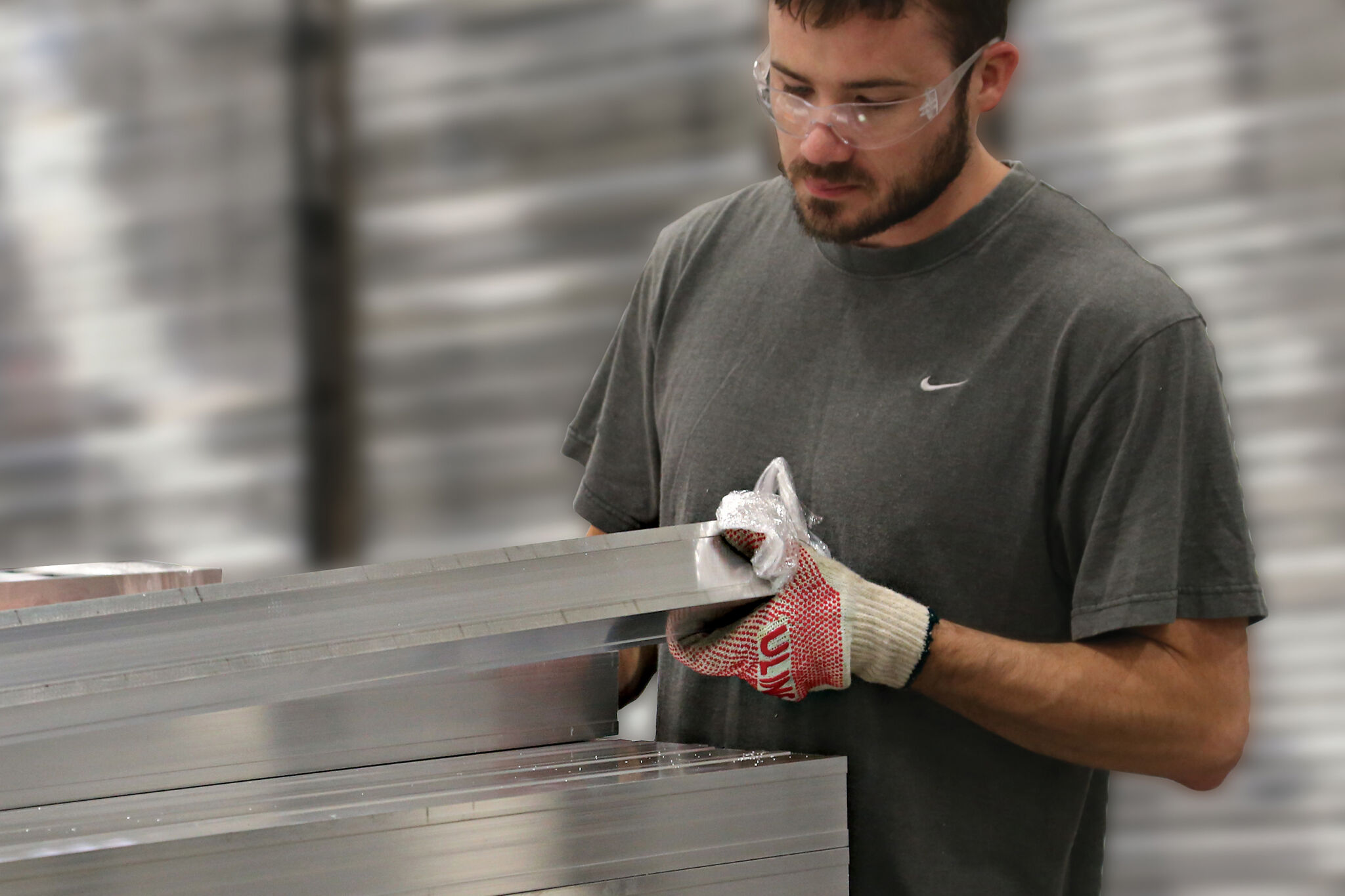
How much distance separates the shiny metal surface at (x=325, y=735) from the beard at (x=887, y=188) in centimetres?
56

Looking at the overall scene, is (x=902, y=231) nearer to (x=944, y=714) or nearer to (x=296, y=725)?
(x=944, y=714)

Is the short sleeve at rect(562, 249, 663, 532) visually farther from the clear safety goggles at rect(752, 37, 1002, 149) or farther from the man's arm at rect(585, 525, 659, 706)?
the clear safety goggles at rect(752, 37, 1002, 149)

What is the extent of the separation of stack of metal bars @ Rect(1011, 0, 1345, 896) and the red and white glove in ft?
5.40

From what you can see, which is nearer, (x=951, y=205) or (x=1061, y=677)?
(x=1061, y=677)

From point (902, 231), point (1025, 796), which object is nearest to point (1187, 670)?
point (1025, 796)

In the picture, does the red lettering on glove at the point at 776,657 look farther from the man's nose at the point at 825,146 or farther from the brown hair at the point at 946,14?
the brown hair at the point at 946,14

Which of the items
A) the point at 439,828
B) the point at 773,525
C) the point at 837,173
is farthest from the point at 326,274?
the point at 439,828

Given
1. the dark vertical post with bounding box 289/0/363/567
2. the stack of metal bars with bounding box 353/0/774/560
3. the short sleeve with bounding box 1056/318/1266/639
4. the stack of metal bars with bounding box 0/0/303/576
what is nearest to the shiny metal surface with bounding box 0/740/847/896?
the short sleeve with bounding box 1056/318/1266/639

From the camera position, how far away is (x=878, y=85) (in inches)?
56.1

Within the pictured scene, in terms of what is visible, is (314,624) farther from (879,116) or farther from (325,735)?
(879,116)

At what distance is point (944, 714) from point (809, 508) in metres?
0.27

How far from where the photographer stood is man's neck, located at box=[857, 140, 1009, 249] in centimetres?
151

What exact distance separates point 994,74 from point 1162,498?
1.82 ft

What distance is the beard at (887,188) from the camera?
4.80 feet
